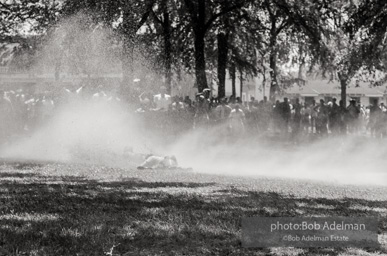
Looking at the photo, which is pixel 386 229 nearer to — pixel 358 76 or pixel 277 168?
pixel 277 168

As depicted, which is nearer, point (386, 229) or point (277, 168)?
point (386, 229)

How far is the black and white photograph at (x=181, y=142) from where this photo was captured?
23.2ft

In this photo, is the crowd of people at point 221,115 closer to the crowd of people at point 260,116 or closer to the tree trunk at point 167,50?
the crowd of people at point 260,116

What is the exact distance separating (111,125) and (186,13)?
9.24m

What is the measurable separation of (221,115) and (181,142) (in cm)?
269

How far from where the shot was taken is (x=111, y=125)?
76.1 feet

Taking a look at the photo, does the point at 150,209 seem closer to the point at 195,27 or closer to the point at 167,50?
the point at 195,27

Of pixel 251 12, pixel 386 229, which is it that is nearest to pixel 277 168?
pixel 386 229

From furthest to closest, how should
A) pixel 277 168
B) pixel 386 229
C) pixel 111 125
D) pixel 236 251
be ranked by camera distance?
pixel 111 125 → pixel 277 168 → pixel 386 229 → pixel 236 251

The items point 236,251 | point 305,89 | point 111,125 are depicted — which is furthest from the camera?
point 305,89

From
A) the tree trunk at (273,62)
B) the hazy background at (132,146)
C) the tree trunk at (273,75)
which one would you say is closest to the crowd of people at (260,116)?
the hazy background at (132,146)

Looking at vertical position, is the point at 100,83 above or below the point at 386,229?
above

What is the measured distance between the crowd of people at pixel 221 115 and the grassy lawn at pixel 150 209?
33.2ft

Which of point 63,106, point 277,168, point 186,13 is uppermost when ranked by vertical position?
point 186,13
